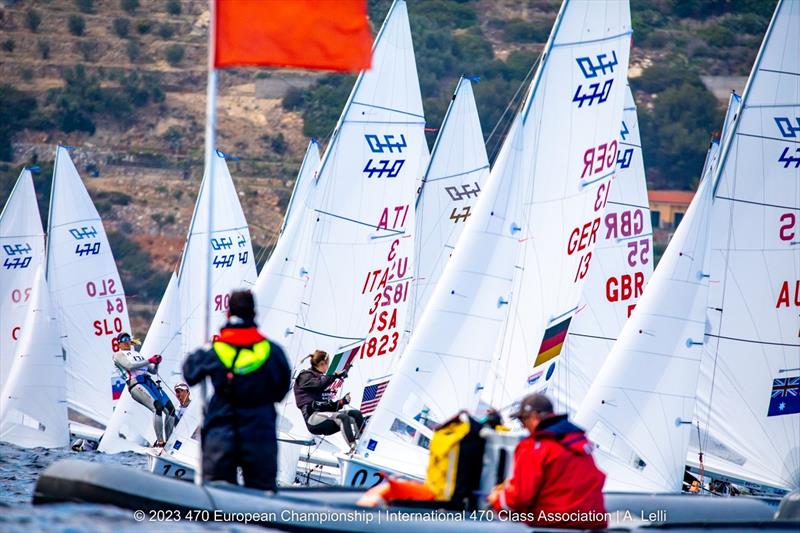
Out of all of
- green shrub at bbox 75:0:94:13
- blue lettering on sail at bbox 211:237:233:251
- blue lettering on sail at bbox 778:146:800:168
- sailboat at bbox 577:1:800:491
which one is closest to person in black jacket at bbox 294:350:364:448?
sailboat at bbox 577:1:800:491

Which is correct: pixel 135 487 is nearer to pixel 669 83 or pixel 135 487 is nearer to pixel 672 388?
pixel 672 388

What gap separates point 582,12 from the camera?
581 inches

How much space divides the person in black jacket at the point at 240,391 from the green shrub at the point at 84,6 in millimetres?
62460

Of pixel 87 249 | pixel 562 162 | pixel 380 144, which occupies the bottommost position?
pixel 87 249

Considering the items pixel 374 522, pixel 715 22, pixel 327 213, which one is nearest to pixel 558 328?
pixel 327 213

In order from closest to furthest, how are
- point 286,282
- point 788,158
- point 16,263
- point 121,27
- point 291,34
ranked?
point 291,34 → point 788,158 → point 286,282 → point 16,263 → point 121,27

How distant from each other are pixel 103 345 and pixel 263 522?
17375 millimetres

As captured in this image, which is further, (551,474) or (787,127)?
(787,127)

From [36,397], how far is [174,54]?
45.7 meters

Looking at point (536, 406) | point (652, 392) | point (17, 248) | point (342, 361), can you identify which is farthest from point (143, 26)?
point (536, 406)

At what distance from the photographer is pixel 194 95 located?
63.5 m

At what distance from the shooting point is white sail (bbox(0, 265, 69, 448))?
21.4 metres

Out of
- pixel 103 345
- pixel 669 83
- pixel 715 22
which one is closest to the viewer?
pixel 103 345

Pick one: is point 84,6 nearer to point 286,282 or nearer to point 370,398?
point 286,282
